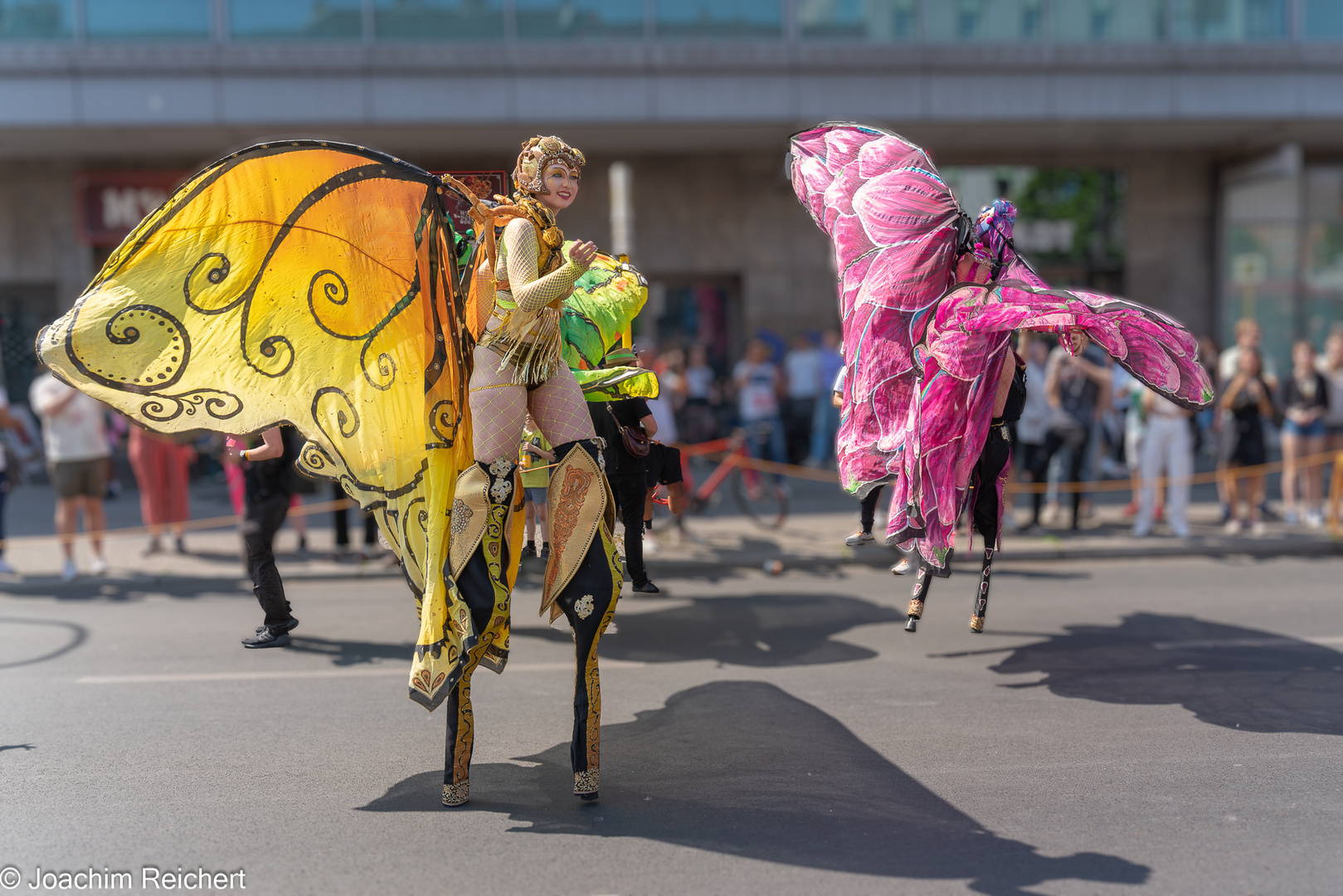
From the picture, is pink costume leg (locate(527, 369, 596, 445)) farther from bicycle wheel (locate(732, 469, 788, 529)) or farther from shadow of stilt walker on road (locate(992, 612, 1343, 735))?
bicycle wheel (locate(732, 469, 788, 529))

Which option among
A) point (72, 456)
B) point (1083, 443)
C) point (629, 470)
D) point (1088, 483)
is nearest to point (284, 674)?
point (629, 470)

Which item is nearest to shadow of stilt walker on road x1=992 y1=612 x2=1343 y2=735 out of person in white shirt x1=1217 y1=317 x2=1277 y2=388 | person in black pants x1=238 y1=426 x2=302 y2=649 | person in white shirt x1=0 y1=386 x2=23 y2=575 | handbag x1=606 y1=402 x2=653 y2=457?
handbag x1=606 y1=402 x2=653 y2=457

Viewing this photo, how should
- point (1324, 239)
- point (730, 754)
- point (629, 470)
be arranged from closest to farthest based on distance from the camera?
1. point (730, 754)
2. point (629, 470)
3. point (1324, 239)

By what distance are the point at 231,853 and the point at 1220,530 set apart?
33.4 ft

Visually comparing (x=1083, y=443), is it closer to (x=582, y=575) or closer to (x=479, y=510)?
(x=582, y=575)

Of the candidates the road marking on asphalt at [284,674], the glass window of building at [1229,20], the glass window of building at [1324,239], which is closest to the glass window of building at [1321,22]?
the glass window of building at [1229,20]

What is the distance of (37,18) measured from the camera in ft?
48.0

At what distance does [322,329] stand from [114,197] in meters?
14.6

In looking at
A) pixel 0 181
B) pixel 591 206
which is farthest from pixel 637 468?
pixel 0 181

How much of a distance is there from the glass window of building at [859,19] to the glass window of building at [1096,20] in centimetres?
218

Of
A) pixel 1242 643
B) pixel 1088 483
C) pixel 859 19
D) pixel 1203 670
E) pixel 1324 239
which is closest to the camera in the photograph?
pixel 1203 670

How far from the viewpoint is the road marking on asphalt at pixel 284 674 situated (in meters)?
6.19

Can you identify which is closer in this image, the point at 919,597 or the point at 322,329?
the point at 322,329

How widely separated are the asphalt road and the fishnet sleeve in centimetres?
211
